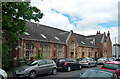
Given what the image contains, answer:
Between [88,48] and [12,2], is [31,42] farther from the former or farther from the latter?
[88,48]

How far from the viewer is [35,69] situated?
12383 mm

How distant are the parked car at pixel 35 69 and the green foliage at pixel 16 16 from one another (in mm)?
3111

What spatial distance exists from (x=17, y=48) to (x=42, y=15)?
311 inches

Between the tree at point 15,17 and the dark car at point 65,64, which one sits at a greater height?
the tree at point 15,17

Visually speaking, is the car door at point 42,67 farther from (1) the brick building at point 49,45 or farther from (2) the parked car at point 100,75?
(2) the parked car at point 100,75

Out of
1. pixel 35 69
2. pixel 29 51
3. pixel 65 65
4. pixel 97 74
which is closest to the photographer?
pixel 97 74

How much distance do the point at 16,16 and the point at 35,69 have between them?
211 inches

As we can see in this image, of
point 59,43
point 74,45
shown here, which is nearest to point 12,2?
point 59,43

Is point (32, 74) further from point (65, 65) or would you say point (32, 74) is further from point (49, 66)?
point (65, 65)

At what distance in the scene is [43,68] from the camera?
13.3m

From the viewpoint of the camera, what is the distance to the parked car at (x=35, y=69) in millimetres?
11656

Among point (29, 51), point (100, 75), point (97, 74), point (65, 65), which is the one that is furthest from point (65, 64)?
point (100, 75)

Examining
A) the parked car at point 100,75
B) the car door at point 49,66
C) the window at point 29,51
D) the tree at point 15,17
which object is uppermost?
the tree at point 15,17

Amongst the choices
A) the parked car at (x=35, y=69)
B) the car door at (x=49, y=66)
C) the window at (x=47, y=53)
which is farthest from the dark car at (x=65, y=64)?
the window at (x=47, y=53)
